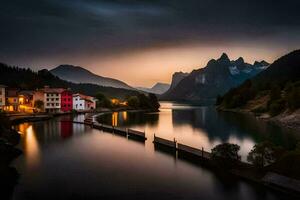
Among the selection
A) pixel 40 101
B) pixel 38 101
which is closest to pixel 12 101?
pixel 38 101

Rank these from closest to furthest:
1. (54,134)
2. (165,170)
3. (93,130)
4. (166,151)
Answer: (165,170) → (166,151) → (54,134) → (93,130)

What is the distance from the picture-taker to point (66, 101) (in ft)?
450

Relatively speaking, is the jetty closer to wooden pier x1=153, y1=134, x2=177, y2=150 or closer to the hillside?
wooden pier x1=153, y1=134, x2=177, y2=150

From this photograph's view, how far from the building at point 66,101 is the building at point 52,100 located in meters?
2.36

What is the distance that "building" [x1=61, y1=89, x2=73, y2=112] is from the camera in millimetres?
135000

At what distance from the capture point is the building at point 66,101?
135000mm

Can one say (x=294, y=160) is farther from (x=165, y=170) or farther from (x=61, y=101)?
(x=61, y=101)

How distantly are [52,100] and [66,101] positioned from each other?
7935 millimetres

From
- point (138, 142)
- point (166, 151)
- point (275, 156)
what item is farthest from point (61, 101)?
point (275, 156)

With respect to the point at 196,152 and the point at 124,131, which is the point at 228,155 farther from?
the point at 124,131

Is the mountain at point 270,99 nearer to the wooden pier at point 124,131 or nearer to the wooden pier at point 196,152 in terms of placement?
the wooden pier at point 124,131

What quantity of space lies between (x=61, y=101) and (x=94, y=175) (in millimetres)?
100788

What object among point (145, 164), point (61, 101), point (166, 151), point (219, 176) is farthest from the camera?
point (61, 101)

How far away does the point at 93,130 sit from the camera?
80312mm
